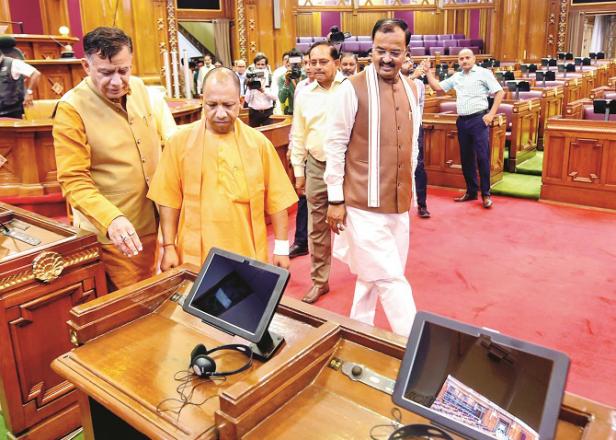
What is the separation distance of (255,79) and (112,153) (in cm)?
429

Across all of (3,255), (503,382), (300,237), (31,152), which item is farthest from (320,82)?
(31,152)

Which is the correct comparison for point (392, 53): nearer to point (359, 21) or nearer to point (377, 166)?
point (377, 166)

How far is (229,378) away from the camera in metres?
1.38

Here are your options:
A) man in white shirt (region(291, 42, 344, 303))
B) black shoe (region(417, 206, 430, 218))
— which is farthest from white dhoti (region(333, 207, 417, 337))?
black shoe (region(417, 206, 430, 218))

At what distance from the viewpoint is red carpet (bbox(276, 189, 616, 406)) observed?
2.97 metres

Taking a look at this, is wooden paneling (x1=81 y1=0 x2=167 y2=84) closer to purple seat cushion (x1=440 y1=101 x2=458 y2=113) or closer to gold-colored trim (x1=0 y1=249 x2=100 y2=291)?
purple seat cushion (x1=440 y1=101 x2=458 y2=113)

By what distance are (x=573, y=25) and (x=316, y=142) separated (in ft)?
55.2

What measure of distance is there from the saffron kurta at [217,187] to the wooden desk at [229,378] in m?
0.32

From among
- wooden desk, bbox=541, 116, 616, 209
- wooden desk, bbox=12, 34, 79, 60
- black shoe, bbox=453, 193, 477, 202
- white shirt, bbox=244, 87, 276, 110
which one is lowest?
black shoe, bbox=453, 193, 477, 202

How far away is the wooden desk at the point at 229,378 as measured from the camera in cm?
117

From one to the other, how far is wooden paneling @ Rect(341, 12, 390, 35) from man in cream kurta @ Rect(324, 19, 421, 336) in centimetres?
1680

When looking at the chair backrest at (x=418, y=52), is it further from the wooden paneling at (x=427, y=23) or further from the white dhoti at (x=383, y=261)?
the white dhoti at (x=383, y=261)

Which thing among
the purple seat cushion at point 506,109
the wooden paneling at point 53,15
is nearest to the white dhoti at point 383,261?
the purple seat cushion at point 506,109

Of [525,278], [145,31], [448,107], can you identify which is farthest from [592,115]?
[145,31]
